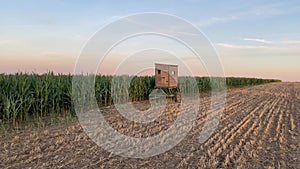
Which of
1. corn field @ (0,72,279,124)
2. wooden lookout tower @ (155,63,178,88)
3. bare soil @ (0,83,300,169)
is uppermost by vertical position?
wooden lookout tower @ (155,63,178,88)

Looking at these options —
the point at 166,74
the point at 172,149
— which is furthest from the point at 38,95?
the point at 166,74

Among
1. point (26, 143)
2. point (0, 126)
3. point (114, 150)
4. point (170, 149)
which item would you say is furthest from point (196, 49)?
point (0, 126)

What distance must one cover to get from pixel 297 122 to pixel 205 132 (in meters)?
3.97

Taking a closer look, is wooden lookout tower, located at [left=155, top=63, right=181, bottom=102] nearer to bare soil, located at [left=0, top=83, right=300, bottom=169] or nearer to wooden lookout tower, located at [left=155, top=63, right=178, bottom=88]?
wooden lookout tower, located at [left=155, top=63, right=178, bottom=88]

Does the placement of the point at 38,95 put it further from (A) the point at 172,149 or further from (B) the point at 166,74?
(B) the point at 166,74

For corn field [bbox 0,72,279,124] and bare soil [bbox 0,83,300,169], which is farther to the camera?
corn field [bbox 0,72,279,124]

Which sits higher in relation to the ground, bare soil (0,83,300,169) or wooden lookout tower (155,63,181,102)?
wooden lookout tower (155,63,181,102)

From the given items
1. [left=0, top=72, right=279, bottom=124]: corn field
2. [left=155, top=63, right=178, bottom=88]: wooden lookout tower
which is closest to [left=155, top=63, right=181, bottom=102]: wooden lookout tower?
[left=155, top=63, right=178, bottom=88]: wooden lookout tower

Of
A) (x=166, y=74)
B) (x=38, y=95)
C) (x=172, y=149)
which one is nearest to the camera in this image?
(x=172, y=149)

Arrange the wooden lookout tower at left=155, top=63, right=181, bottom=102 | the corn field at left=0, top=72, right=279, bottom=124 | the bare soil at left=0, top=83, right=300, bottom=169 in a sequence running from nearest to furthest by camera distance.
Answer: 1. the bare soil at left=0, top=83, right=300, bottom=169
2. the corn field at left=0, top=72, right=279, bottom=124
3. the wooden lookout tower at left=155, top=63, right=181, bottom=102

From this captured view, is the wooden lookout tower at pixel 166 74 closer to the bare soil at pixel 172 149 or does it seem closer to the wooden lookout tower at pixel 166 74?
the wooden lookout tower at pixel 166 74

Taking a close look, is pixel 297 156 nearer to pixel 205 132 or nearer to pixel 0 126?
pixel 205 132

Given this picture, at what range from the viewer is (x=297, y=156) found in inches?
200

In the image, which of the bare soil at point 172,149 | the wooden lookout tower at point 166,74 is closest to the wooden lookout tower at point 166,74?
the wooden lookout tower at point 166,74
